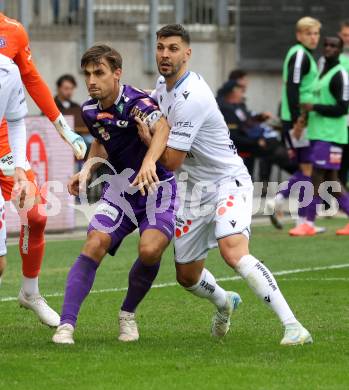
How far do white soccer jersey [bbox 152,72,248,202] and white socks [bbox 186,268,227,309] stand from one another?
2.16ft

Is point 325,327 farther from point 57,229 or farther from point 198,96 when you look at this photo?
point 57,229

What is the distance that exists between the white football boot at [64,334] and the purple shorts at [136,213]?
588mm

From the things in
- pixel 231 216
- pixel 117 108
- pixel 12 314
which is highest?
pixel 117 108

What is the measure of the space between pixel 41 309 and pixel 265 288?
1983 mm

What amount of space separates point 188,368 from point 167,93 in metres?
1.88

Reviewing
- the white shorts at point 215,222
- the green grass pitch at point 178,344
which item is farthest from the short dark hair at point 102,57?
the green grass pitch at point 178,344

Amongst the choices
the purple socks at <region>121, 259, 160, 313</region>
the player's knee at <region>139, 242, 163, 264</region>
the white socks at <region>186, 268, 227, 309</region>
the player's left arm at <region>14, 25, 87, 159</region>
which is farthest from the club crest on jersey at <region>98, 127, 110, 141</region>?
the white socks at <region>186, 268, 227, 309</region>

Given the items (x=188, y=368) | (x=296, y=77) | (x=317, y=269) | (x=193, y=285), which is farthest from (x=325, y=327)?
(x=296, y=77)

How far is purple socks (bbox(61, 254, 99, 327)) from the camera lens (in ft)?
29.0

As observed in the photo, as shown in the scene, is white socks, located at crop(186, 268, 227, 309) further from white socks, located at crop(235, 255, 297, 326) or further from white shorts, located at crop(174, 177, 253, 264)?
white socks, located at crop(235, 255, 297, 326)

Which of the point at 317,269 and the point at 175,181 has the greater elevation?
the point at 175,181

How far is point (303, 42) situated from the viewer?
17.0m

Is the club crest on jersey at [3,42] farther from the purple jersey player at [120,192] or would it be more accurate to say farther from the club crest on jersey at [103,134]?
the club crest on jersey at [103,134]

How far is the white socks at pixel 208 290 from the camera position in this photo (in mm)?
9320
